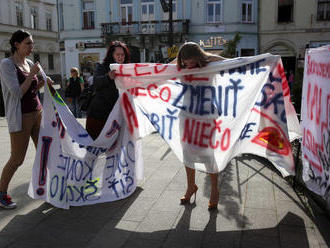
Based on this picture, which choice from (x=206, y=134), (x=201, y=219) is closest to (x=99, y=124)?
(x=206, y=134)

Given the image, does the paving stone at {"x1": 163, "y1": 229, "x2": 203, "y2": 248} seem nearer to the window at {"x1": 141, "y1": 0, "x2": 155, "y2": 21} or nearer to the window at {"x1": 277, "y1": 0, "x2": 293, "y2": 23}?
the window at {"x1": 141, "y1": 0, "x2": 155, "y2": 21}

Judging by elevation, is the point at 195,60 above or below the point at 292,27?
below

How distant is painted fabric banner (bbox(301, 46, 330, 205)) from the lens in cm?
326

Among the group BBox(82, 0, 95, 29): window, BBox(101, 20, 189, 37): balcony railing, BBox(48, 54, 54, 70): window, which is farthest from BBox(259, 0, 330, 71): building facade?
BBox(48, 54, 54, 70): window

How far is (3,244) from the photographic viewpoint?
3029 millimetres

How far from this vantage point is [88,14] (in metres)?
27.0

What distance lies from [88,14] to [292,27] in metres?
15.0

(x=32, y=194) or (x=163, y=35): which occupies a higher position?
(x=163, y=35)

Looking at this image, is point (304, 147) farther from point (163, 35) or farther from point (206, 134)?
point (163, 35)

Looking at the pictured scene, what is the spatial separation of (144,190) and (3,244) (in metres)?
1.74

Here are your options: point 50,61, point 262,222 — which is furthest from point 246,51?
point 50,61

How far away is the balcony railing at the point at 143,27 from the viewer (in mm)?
24312

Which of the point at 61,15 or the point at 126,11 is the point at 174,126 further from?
the point at 61,15

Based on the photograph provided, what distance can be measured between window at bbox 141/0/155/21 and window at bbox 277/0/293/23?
8.85 metres
